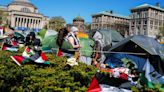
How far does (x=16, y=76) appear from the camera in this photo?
6074 mm

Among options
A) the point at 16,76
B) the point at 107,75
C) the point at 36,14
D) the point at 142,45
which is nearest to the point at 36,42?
the point at 142,45

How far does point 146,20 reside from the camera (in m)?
104

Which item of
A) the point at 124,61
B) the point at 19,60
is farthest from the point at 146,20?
the point at 19,60

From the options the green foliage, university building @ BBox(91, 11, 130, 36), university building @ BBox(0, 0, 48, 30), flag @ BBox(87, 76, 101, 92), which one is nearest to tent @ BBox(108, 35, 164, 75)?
the green foliage

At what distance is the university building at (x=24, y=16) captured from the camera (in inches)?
4715

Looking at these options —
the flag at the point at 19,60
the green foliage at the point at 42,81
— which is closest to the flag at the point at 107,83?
the green foliage at the point at 42,81

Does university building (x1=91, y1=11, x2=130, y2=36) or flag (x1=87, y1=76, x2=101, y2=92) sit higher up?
university building (x1=91, y1=11, x2=130, y2=36)

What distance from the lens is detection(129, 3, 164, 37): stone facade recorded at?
103562 millimetres

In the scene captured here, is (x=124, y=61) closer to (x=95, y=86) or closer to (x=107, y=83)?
(x=107, y=83)

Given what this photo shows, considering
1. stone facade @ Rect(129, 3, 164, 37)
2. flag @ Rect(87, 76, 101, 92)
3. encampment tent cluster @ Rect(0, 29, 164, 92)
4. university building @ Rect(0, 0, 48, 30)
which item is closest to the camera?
flag @ Rect(87, 76, 101, 92)

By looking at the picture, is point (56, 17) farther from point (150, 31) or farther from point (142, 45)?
point (142, 45)

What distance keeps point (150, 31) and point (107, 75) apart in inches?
3958

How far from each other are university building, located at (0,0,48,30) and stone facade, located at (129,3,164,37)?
39084 mm

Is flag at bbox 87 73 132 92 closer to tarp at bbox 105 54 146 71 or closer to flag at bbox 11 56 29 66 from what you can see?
flag at bbox 11 56 29 66
